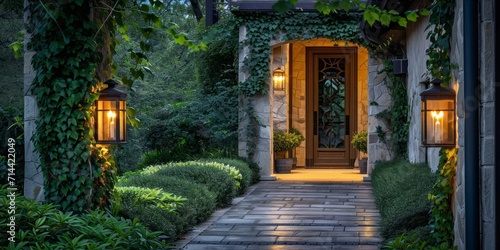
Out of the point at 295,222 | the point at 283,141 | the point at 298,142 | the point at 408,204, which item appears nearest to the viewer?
the point at 408,204

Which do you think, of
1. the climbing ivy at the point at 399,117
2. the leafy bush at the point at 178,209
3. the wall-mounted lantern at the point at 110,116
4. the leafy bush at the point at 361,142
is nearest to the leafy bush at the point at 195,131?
the leafy bush at the point at 361,142

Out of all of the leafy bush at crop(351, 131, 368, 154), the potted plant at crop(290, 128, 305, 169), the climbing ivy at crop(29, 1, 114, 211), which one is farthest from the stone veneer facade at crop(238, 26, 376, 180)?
the climbing ivy at crop(29, 1, 114, 211)

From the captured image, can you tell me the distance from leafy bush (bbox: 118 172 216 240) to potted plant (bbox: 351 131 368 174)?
24.3ft

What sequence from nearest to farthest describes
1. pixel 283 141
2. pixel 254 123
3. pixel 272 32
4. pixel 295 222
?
pixel 295 222
pixel 272 32
pixel 254 123
pixel 283 141

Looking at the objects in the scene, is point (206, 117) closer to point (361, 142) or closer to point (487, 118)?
point (361, 142)

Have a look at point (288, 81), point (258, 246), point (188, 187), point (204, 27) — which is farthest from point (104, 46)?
point (288, 81)

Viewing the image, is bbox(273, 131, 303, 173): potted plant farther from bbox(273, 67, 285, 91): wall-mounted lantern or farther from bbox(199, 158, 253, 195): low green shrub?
bbox(199, 158, 253, 195): low green shrub

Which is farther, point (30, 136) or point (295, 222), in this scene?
point (295, 222)

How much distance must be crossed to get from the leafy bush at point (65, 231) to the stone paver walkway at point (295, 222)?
153 centimetres

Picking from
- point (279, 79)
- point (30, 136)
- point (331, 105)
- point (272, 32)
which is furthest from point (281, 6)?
point (331, 105)

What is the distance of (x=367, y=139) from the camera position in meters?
16.3

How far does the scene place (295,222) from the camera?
32.4 ft

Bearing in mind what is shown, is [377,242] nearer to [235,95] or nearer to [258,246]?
[258,246]

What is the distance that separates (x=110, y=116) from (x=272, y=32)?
8.91 metres
